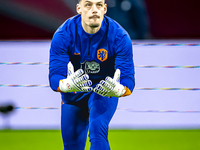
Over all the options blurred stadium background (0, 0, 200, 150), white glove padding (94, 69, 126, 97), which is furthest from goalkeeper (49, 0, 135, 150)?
blurred stadium background (0, 0, 200, 150)

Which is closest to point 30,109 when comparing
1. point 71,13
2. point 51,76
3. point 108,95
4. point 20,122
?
point 20,122

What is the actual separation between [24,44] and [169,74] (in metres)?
1.16

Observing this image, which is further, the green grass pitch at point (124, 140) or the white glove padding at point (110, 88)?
the green grass pitch at point (124, 140)

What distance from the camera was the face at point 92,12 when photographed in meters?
1.35

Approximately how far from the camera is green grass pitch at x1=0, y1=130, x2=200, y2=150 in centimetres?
203

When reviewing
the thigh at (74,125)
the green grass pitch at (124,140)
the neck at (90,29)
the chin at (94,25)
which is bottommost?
the green grass pitch at (124,140)

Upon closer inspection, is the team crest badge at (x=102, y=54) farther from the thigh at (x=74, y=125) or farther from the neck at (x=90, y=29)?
the thigh at (x=74, y=125)

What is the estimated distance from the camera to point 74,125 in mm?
1414

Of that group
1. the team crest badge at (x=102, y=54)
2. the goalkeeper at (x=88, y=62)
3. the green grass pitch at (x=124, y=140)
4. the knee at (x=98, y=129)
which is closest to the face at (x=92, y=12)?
the goalkeeper at (x=88, y=62)

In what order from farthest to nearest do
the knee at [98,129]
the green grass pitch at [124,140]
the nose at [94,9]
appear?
the green grass pitch at [124,140] < the nose at [94,9] < the knee at [98,129]

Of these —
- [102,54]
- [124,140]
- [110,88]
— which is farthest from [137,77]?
[110,88]

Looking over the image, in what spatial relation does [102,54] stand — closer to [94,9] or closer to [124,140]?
[94,9]

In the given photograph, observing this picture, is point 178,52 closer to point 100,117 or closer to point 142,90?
point 142,90

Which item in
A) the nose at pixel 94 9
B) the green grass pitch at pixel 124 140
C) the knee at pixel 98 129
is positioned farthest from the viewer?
the green grass pitch at pixel 124 140
